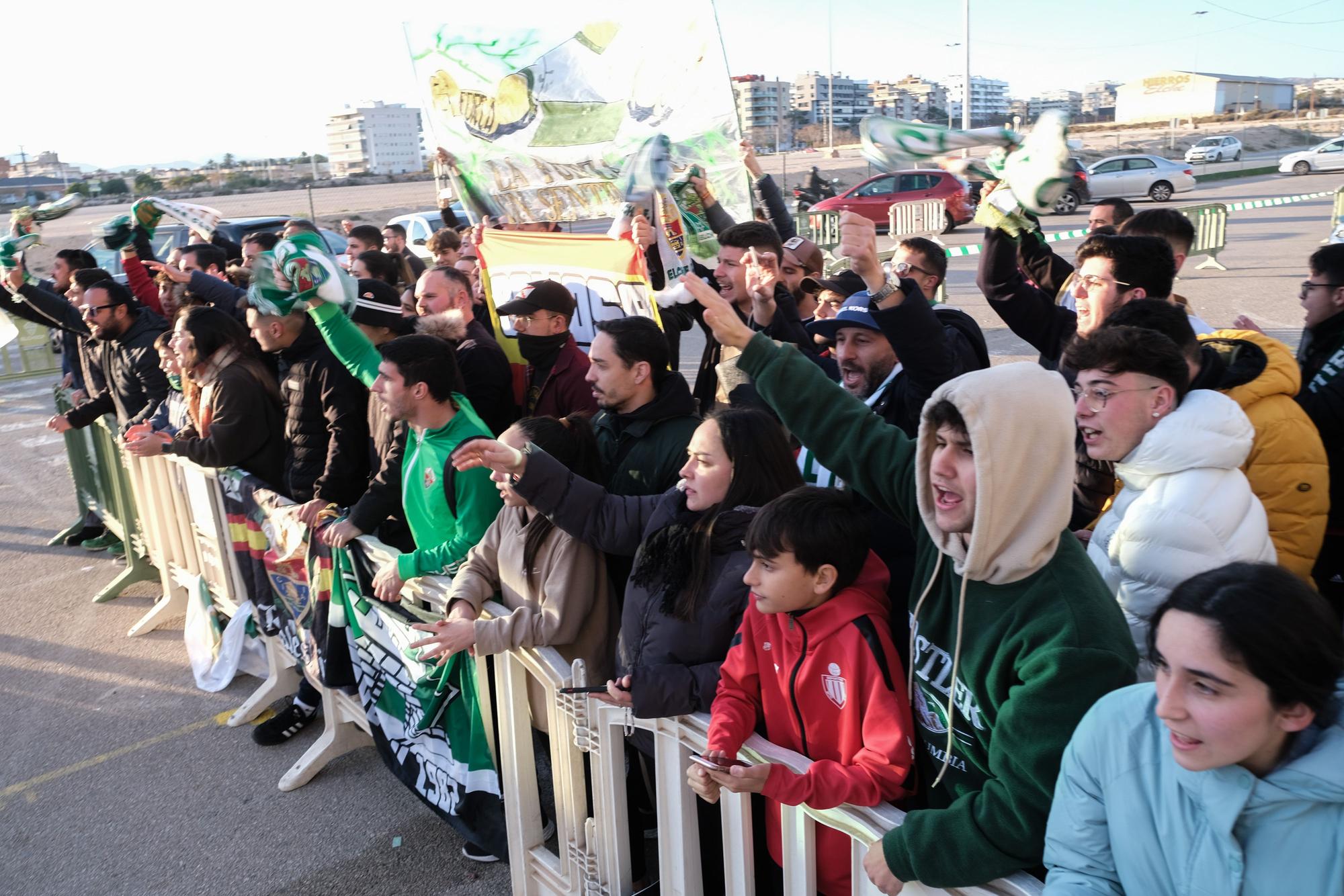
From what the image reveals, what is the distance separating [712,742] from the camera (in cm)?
240

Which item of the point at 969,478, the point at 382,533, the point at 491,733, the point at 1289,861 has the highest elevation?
the point at 969,478

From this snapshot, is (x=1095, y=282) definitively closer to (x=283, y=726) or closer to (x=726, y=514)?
(x=726, y=514)

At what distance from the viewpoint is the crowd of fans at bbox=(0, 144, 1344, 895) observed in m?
1.56

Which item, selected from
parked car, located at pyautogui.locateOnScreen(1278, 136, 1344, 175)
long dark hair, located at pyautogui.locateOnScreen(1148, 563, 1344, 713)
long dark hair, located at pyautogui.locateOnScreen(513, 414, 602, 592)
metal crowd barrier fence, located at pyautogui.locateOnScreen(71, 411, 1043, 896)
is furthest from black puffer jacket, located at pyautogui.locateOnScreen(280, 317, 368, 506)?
parked car, located at pyautogui.locateOnScreen(1278, 136, 1344, 175)

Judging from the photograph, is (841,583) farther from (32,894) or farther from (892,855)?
(32,894)

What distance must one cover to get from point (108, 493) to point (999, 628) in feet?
23.5

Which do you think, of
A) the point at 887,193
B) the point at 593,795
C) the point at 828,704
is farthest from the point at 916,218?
the point at 828,704

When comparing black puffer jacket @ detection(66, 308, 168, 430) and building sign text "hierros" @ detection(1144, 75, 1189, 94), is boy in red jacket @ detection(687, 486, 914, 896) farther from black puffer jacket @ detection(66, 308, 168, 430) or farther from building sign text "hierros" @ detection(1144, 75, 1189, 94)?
building sign text "hierros" @ detection(1144, 75, 1189, 94)

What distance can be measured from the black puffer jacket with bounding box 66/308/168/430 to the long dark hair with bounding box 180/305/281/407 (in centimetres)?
144

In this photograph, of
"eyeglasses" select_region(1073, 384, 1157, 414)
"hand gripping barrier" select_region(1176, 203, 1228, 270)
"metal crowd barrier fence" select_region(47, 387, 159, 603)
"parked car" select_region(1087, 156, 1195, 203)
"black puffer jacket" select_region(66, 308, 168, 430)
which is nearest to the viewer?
"eyeglasses" select_region(1073, 384, 1157, 414)

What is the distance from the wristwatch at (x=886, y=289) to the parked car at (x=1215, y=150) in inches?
1803

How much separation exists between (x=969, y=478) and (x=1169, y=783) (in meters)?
0.62

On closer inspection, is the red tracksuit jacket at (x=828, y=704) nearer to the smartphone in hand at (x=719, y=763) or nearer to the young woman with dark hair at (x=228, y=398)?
the smartphone in hand at (x=719, y=763)

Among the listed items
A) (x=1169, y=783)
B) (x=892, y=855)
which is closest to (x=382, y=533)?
(x=892, y=855)
